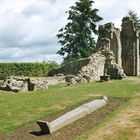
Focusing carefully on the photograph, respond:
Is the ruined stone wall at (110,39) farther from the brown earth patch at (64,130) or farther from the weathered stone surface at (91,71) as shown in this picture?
the brown earth patch at (64,130)

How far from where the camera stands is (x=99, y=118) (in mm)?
16141

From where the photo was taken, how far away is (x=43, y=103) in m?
19.7

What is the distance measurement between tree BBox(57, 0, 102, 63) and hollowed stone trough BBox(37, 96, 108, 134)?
43.9m

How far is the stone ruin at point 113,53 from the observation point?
118ft

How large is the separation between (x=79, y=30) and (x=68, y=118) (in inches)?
1904

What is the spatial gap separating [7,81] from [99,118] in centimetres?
1372

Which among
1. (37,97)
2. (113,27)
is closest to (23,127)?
(37,97)

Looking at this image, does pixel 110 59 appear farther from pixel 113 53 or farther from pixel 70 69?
pixel 70 69

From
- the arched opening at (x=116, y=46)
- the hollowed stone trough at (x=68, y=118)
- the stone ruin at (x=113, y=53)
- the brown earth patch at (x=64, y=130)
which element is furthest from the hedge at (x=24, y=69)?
the brown earth patch at (x=64, y=130)

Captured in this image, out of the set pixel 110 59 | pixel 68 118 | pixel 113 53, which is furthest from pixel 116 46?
pixel 68 118

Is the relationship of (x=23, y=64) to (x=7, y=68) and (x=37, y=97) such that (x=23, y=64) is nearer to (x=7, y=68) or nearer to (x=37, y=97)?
(x=7, y=68)

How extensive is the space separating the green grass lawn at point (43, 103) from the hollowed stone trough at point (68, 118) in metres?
1.16

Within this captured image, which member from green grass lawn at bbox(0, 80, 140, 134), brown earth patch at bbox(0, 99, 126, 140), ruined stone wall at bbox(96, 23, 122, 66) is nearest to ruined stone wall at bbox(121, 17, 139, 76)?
ruined stone wall at bbox(96, 23, 122, 66)

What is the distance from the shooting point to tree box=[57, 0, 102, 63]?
62.3 m
